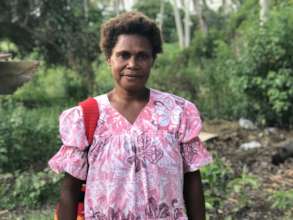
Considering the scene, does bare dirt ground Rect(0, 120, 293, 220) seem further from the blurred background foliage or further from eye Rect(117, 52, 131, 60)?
eye Rect(117, 52, 131, 60)

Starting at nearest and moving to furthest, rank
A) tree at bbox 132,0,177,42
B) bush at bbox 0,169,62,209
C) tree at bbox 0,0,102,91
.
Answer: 1. bush at bbox 0,169,62,209
2. tree at bbox 0,0,102,91
3. tree at bbox 132,0,177,42

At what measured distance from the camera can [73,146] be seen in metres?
1.78

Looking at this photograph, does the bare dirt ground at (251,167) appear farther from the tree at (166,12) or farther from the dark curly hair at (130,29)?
the tree at (166,12)

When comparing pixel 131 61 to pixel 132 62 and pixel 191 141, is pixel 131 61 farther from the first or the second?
pixel 191 141

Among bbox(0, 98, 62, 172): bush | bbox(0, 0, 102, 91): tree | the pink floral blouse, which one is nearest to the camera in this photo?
the pink floral blouse

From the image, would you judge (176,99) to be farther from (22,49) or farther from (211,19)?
(211,19)

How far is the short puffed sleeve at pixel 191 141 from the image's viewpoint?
1.81 m

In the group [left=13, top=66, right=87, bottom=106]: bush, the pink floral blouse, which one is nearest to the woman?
the pink floral blouse

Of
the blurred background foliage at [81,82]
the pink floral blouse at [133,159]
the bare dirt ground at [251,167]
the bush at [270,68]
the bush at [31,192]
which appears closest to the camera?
the pink floral blouse at [133,159]

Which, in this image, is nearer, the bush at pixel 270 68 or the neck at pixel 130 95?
the neck at pixel 130 95

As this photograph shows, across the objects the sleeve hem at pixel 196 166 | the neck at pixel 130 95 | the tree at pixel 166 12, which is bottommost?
the sleeve hem at pixel 196 166

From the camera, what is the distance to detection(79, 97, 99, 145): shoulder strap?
178 cm

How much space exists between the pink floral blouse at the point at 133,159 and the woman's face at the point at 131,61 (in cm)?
10

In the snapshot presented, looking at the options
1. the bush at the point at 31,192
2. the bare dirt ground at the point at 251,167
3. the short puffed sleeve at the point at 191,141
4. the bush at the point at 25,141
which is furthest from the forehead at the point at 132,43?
the bush at the point at 25,141
